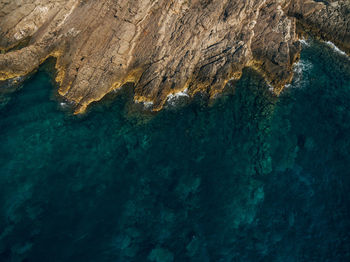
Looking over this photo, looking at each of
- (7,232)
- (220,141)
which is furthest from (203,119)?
(7,232)

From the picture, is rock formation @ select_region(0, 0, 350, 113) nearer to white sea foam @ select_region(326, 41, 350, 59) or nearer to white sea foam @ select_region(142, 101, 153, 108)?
white sea foam @ select_region(142, 101, 153, 108)

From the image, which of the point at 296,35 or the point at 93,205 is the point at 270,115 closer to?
the point at 296,35

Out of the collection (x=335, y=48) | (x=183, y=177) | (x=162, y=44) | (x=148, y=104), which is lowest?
(x=183, y=177)

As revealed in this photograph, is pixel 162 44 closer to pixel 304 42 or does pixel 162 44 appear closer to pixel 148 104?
pixel 148 104

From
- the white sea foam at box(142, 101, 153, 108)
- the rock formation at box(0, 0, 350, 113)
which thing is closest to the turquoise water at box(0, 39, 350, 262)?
the white sea foam at box(142, 101, 153, 108)

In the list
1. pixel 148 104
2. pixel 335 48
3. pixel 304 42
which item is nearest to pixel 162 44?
pixel 148 104

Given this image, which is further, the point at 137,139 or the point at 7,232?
the point at 137,139
